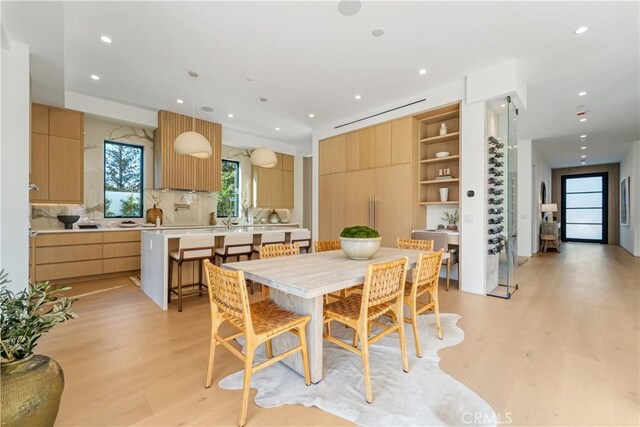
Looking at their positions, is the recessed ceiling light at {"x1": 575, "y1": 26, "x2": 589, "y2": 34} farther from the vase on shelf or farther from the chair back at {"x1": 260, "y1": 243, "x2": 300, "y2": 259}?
the chair back at {"x1": 260, "y1": 243, "x2": 300, "y2": 259}

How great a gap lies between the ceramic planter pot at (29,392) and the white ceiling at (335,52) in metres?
3.06

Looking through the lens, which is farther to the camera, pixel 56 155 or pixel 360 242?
pixel 56 155

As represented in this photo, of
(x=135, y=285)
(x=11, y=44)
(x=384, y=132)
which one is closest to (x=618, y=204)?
(x=384, y=132)

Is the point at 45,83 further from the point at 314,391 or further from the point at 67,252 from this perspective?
the point at 314,391

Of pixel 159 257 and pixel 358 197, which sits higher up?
pixel 358 197

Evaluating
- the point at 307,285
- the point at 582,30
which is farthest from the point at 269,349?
the point at 582,30

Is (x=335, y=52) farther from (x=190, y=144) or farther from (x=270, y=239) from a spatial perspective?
(x=270, y=239)

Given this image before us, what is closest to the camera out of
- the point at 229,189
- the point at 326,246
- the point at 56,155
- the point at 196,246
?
the point at 326,246

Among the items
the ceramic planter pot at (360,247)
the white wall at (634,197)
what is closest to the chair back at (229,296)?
the ceramic planter pot at (360,247)

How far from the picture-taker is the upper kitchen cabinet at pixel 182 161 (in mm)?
5637

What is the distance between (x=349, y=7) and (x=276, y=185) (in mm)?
5697

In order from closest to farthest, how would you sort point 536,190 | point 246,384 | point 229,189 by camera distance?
1. point 246,384
2. point 229,189
3. point 536,190

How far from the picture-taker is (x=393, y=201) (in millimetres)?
5145

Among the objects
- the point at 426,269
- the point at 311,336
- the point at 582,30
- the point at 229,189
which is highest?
the point at 582,30
